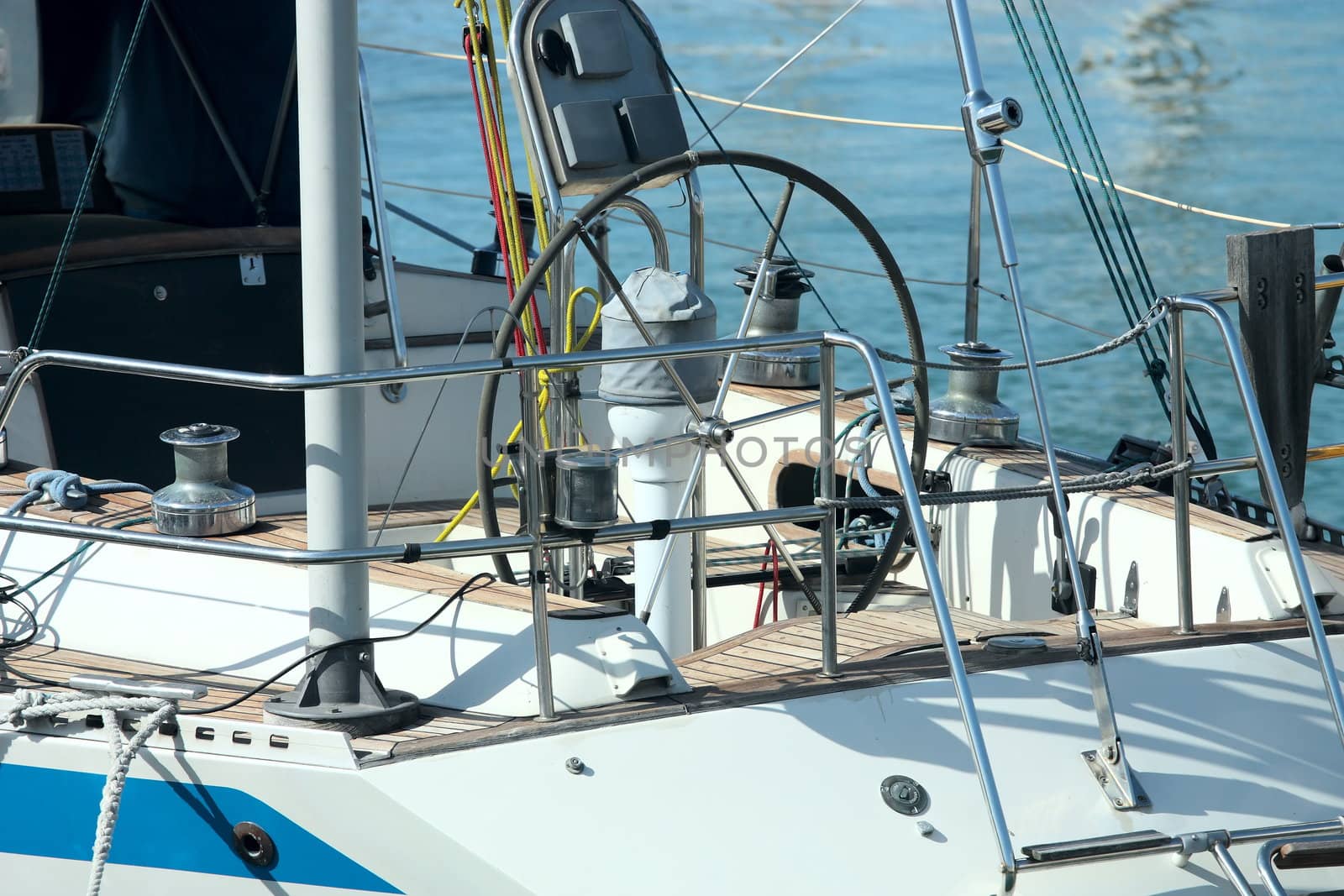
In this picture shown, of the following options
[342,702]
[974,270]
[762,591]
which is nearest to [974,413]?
[974,270]

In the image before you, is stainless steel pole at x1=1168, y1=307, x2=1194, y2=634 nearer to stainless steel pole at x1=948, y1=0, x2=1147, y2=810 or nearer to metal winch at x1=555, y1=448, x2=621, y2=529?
stainless steel pole at x1=948, y1=0, x2=1147, y2=810

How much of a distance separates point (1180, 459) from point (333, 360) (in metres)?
1.53

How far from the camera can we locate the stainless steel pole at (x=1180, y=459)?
2803 mm

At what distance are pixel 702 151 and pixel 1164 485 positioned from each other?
170 cm

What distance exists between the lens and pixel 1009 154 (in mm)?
16406

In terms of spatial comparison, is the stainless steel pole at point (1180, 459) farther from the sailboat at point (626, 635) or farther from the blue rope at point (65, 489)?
the blue rope at point (65, 489)

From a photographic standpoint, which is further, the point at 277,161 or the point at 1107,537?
the point at 277,161

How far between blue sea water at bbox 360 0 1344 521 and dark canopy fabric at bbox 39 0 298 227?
346 cm

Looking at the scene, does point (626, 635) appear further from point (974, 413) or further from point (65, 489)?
point (974, 413)

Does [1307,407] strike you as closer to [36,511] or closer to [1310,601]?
[1310,601]

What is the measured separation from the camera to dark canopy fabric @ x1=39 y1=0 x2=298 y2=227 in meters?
4.89

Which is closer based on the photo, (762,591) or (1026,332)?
(1026,332)

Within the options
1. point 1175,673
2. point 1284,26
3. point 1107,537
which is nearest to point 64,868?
point 1175,673

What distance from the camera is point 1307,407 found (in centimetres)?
323
